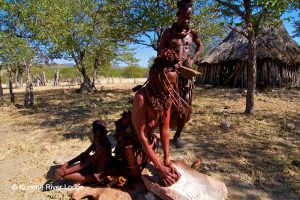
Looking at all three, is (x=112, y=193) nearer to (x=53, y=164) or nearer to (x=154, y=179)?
(x=154, y=179)

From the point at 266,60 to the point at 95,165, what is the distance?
12.9 m

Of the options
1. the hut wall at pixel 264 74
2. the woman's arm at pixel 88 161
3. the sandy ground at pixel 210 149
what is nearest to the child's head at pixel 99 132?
the woman's arm at pixel 88 161

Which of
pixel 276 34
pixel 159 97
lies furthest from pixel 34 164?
pixel 276 34

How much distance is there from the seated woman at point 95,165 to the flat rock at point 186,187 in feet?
1.63

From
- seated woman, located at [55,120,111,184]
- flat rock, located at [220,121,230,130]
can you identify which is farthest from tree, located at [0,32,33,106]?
seated woman, located at [55,120,111,184]

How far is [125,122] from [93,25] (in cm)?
1407

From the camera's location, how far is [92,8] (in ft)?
52.9

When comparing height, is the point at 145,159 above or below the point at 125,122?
below

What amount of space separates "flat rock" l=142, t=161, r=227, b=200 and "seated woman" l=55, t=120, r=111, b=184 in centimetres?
50

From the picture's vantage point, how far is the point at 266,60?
46.3 feet

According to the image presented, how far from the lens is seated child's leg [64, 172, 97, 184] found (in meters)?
3.21

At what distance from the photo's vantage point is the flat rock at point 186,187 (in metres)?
2.68

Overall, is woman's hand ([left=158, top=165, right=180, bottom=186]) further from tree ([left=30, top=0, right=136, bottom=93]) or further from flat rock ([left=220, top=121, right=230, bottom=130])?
tree ([left=30, top=0, right=136, bottom=93])

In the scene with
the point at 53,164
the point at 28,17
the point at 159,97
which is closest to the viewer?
the point at 159,97
